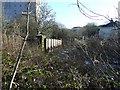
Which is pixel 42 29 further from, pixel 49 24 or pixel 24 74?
pixel 24 74

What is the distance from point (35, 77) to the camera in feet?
20.3

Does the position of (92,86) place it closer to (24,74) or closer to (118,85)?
(118,85)

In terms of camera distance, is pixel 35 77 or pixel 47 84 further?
pixel 35 77

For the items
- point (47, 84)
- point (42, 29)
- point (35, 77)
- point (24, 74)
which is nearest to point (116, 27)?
point (47, 84)

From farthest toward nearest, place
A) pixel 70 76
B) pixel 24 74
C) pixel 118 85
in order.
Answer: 1. pixel 24 74
2. pixel 70 76
3. pixel 118 85

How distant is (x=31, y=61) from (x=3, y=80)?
279 cm

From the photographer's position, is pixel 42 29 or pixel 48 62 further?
pixel 42 29

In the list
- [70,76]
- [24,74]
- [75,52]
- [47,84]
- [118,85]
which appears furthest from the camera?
[75,52]

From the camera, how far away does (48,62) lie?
8969mm

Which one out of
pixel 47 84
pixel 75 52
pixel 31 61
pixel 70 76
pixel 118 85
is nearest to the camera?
pixel 118 85

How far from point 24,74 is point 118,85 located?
8.27 feet

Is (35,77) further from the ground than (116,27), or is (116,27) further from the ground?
(116,27)

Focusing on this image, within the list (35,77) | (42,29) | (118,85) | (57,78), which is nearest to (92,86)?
(118,85)

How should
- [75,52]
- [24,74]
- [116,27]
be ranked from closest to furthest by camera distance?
[116,27]
[24,74]
[75,52]
